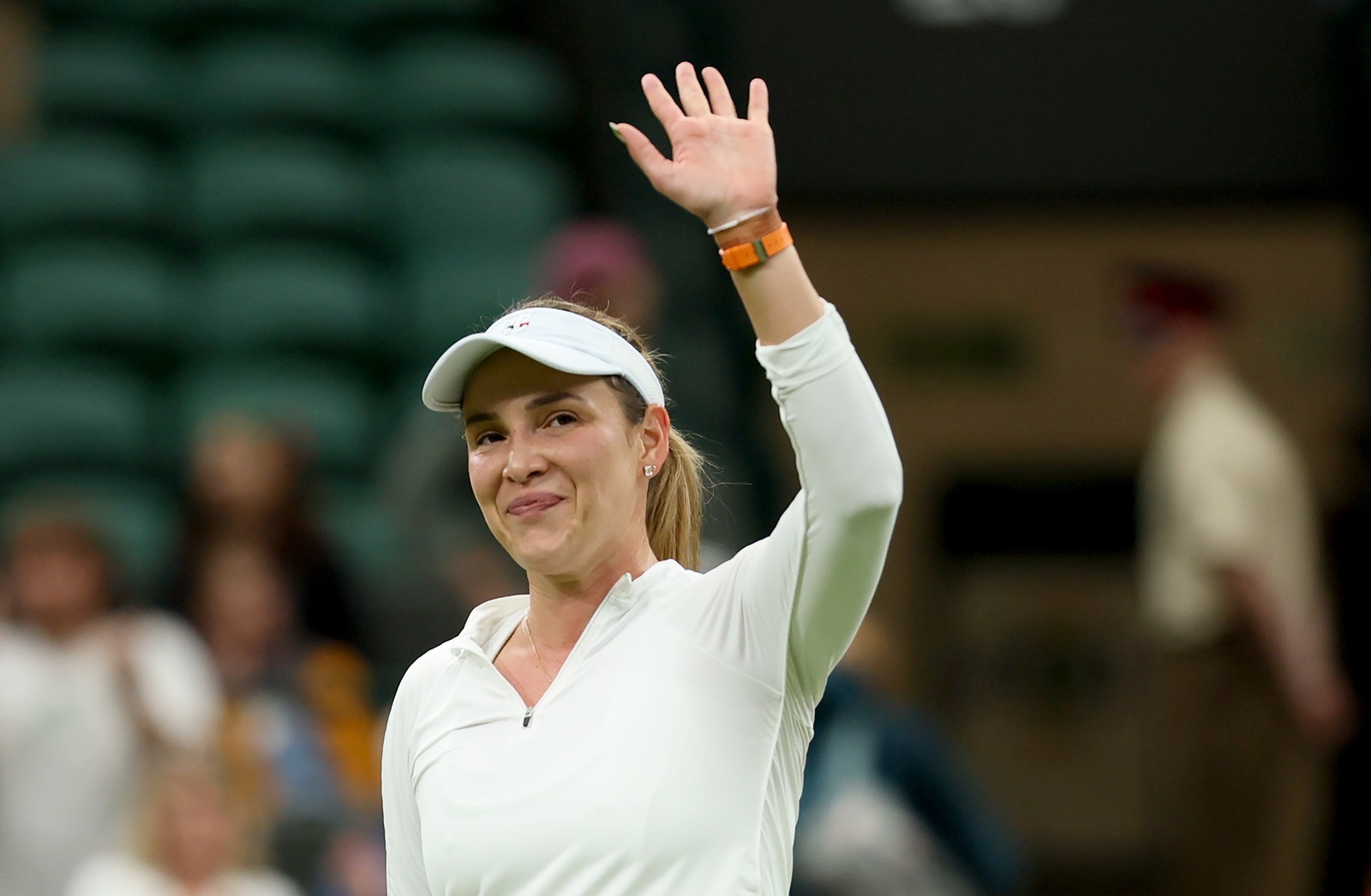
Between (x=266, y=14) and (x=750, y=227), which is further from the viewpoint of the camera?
(x=266, y=14)

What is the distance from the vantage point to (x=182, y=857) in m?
5.24

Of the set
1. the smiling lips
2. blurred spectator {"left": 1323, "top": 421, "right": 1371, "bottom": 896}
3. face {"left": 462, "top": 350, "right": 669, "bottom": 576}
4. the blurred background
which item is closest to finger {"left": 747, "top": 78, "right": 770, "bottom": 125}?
face {"left": 462, "top": 350, "right": 669, "bottom": 576}

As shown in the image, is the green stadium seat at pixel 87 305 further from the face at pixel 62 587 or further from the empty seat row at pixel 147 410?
the face at pixel 62 587

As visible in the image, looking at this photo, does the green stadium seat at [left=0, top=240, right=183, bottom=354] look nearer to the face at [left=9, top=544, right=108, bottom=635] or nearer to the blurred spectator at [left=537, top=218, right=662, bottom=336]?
the face at [left=9, top=544, right=108, bottom=635]

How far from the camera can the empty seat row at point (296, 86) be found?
8.90 metres

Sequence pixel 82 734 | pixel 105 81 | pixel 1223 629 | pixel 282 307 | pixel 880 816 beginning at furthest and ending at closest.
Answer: pixel 105 81 < pixel 282 307 < pixel 1223 629 < pixel 82 734 < pixel 880 816

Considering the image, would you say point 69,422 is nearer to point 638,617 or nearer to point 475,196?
point 475,196

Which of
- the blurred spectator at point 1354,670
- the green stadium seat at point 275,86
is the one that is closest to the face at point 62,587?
the green stadium seat at point 275,86

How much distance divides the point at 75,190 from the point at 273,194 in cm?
76

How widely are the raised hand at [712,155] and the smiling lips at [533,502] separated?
33 cm

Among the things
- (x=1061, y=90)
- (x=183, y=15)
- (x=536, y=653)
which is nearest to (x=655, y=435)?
(x=536, y=653)

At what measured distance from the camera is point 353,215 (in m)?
8.63

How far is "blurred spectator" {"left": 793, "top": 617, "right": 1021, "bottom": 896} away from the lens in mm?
5312

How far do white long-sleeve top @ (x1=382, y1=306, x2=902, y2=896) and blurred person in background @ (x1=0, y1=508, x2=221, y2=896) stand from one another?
11.0ft
